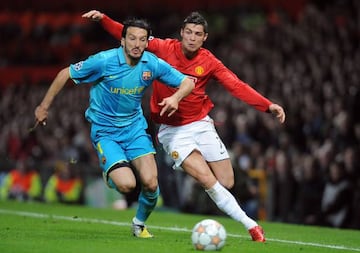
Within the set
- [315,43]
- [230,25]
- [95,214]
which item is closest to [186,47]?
[95,214]

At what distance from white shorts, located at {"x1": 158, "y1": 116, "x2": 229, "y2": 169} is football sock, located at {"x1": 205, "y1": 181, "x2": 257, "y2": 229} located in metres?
0.59

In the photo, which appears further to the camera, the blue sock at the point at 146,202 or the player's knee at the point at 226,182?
the player's knee at the point at 226,182

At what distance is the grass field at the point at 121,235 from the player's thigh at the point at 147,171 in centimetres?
62

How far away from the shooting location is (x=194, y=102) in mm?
11070

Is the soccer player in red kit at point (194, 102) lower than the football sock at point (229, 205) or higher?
higher

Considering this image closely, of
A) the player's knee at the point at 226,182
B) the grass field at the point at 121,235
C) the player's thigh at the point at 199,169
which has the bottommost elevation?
the grass field at the point at 121,235

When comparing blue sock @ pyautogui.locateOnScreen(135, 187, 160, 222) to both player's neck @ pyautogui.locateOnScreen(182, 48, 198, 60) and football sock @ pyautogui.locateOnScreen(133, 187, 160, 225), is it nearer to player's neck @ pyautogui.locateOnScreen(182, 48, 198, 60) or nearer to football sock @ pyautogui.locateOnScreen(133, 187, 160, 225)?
football sock @ pyautogui.locateOnScreen(133, 187, 160, 225)

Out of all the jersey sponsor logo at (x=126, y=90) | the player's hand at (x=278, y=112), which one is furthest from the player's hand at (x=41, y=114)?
the player's hand at (x=278, y=112)

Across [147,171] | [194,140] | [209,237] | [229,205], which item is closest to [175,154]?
[194,140]

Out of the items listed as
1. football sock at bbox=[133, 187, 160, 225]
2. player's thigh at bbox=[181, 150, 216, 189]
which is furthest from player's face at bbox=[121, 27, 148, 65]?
football sock at bbox=[133, 187, 160, 225]

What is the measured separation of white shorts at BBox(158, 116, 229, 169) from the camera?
10.9 meters

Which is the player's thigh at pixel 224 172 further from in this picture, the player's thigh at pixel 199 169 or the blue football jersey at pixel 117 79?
the blue football jersey at pixel 117 79

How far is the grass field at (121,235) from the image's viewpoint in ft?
31.3

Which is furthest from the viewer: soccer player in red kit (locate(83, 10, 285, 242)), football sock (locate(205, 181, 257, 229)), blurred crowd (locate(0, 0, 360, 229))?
blurred crowd (locate(0, 0, 360, 229))
